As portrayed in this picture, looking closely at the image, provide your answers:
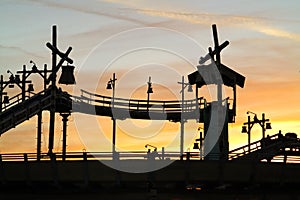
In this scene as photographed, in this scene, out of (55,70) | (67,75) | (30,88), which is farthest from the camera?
(30,88)

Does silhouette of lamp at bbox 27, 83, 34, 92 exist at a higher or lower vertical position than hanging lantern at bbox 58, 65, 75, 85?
lower

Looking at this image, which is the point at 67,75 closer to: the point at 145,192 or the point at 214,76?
the point at 214,76

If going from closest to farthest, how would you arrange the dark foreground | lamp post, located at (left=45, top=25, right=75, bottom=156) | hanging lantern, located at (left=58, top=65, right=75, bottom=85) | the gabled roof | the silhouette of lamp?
the dark foreground
the gabled roof
lamp post, located at (left=45, top=25, right=75, bottom=156)
hanging lantern, located at (left=58, top=65, right=75, bottom=85)
the silhouette of lamp

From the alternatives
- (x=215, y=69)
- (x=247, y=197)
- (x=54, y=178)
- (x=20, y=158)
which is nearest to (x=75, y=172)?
(x=54, y=178)

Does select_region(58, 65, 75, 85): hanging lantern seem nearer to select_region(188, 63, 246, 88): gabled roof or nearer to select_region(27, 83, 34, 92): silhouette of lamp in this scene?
select_region(27, 83, 34, 92): silhouette of lamp

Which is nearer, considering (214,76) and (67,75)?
(214,76)

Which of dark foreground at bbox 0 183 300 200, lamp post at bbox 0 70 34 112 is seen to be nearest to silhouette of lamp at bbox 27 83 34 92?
lamp post at bbox 0 70 34 112

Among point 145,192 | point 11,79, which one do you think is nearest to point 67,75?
point 11,79

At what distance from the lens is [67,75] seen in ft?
188

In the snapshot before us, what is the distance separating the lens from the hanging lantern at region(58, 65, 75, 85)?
57047 millimetres

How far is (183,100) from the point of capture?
68.0m

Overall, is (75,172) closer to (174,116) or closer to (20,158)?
(20,158)

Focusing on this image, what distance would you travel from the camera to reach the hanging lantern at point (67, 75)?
57.0 meters

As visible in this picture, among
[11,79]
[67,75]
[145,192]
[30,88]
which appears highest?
[11,79]
